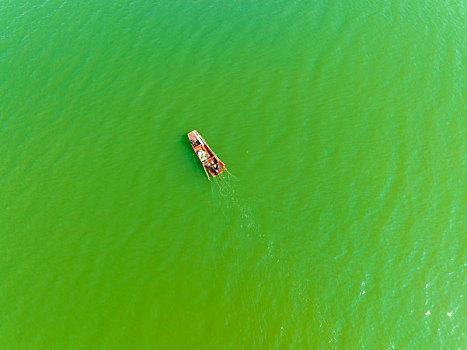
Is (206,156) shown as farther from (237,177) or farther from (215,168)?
(237,177)

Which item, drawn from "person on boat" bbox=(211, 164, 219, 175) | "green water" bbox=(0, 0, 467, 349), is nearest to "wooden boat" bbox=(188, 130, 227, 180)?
"person on boat" bbox=(211, 164, 219, 175)

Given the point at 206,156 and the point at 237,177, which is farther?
the point at 206,156

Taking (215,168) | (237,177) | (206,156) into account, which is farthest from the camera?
(206,156)

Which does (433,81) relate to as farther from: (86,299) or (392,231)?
(86,299)

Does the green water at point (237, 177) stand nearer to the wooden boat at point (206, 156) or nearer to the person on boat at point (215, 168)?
the wooden boat at point (206, 156)

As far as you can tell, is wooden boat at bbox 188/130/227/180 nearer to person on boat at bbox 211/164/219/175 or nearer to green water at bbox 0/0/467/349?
person on boat at bbox 211/164/219/175

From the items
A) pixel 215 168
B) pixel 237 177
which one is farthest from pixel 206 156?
pixel 237 177

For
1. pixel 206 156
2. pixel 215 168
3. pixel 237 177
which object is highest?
pixel 206 156
